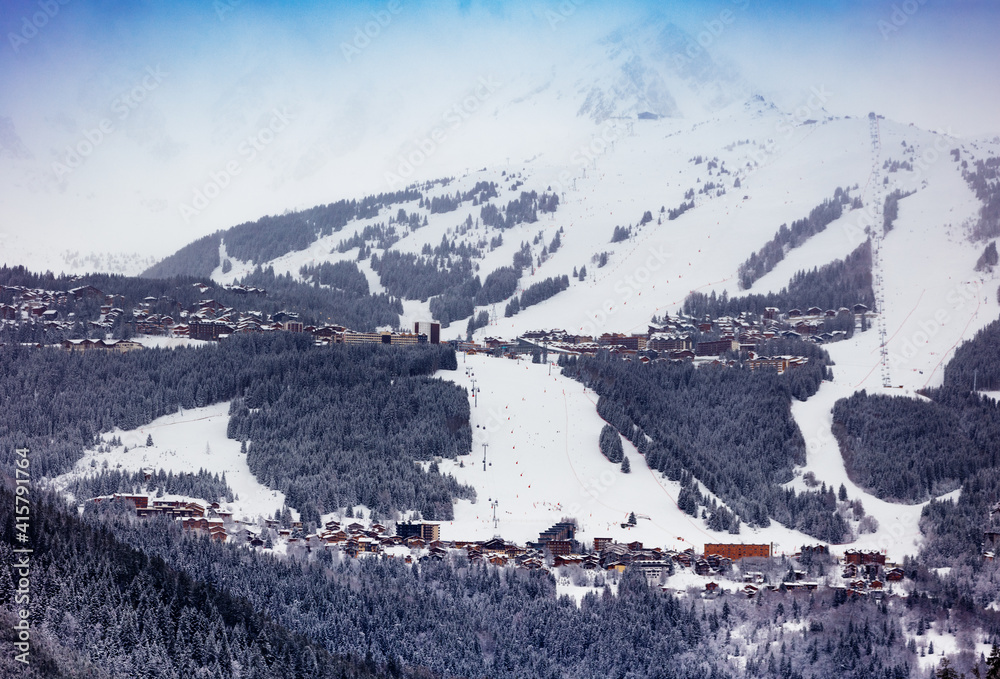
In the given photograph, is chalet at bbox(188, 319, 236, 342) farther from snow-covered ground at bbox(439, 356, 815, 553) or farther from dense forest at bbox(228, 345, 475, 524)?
snow-covered ground at bbox(439, 356, 815, 553)

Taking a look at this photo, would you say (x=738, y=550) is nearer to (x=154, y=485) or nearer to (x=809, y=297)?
(x=154, y=485)

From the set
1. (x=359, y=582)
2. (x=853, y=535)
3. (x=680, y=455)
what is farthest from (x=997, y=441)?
(x=359, y=582)

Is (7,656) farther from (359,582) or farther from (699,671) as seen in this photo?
(699,671)

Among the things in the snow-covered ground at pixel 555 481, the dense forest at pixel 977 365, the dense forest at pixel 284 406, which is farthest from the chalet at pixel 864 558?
the dense forest at pixel 977 365

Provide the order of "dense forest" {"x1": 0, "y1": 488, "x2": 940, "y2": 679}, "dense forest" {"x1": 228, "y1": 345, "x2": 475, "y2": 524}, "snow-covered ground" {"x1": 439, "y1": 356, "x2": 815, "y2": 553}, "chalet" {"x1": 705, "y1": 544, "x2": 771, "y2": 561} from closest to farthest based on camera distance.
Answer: "dense forest" {"x1": 0, "y1": 488, "x2": 940, "y2": 679}, "chalet" {"x1": 705, "y1": 544, "x2": 771, "y2": 561}, "snow-covered ground" {"x1": 439, "y1": 356, "x2": 815, "y2": 553}, "dense forest" {"x1": 228, "y1": 345, "x2": 475, "y2": 524}

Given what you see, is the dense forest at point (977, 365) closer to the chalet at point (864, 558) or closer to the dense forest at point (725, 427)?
the dense forest at point (725, 427)

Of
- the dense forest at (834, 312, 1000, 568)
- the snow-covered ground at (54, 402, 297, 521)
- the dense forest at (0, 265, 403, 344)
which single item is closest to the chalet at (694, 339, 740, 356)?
the dense forest at (834, 312, 1000, 568)
